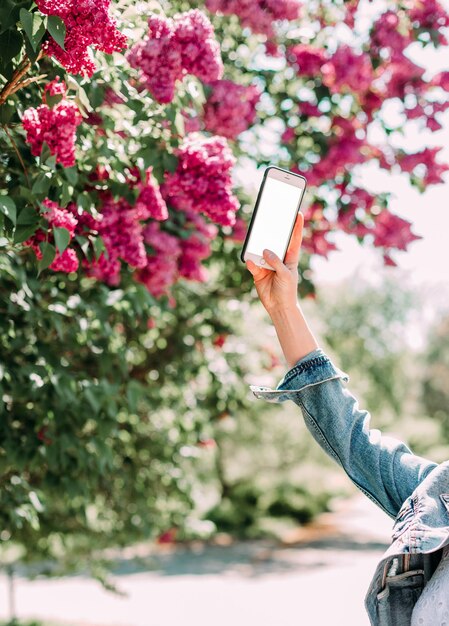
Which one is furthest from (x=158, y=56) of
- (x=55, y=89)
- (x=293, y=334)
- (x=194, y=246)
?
(x=194, y=246)

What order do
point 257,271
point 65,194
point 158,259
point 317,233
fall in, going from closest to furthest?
point 257,271 → point 65,194 → point 158,259 → point 317,233

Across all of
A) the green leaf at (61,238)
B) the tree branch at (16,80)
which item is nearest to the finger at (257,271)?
the green leaf at (61,238)

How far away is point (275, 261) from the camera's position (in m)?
1.90

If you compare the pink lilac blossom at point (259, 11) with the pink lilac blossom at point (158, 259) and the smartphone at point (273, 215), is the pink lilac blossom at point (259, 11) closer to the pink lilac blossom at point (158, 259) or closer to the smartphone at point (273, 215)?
the pink lilac blossom at point (158, 259)

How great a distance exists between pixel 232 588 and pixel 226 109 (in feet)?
34.5

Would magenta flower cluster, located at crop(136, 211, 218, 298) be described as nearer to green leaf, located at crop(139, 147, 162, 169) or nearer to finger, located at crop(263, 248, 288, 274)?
green leaf, located at crop(139, 147, 162, 169)

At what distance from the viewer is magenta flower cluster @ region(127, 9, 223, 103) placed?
274cm

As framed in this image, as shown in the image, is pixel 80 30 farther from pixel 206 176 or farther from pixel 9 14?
pixel 206 176

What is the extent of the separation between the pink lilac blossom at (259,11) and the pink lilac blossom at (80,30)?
1913 millimetres

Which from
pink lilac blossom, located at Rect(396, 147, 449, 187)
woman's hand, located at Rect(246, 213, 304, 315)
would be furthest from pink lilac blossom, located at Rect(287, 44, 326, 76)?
woman's hand, located at Rect(246, 213, 304, 315)

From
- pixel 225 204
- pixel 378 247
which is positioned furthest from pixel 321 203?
pixel 225 204

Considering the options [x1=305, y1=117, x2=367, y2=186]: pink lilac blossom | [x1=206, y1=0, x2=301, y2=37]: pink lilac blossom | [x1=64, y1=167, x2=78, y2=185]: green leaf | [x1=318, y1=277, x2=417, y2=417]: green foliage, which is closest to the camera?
[x1=64, y1=167, x2=78, y2=185]: green leaf

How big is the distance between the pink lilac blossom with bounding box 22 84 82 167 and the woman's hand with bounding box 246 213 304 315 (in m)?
0.76

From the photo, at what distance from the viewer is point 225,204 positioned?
2.88m
